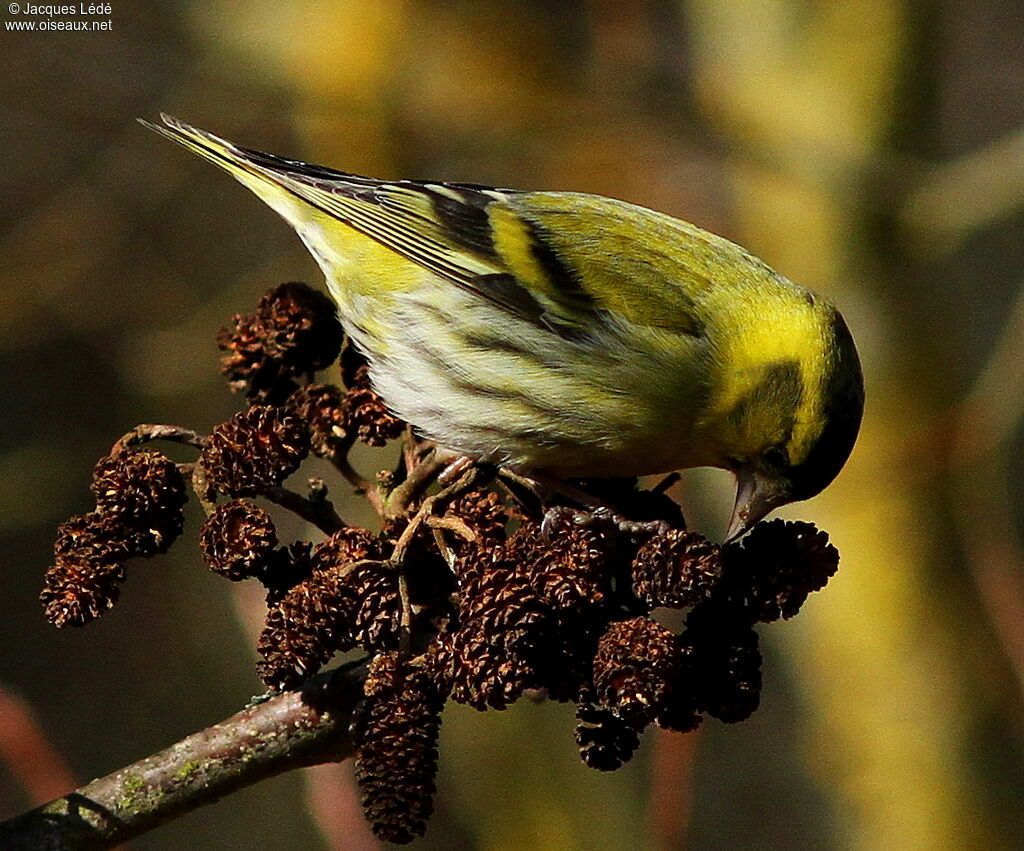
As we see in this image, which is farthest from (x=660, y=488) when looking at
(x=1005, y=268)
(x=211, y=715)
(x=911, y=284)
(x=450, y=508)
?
(x=1005, y=268)

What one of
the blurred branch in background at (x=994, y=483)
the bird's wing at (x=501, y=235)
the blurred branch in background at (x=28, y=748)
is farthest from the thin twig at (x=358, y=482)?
the blurred branch in background at (x=994, y=483)

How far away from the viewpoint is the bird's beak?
224 cm

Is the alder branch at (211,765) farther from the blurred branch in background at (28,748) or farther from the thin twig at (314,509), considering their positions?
the blurred branch in background at (28,748)

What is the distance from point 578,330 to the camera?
2.53 m

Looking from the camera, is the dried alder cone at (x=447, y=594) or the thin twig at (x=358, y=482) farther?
the thin twig at (x=358, y=482)

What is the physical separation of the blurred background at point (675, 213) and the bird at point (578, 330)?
3.45 feet

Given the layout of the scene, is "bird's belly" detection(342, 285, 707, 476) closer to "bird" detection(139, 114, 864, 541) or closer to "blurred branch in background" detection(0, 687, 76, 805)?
"bird" detection(139, 114, 864, 541)

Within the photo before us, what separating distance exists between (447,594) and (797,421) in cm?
86

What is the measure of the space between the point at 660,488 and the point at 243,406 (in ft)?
12.9

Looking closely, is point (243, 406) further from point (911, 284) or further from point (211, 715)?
point (911, 284)

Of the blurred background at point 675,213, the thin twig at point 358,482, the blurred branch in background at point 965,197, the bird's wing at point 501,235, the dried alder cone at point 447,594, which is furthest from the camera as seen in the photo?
the blurred background at point 675,213

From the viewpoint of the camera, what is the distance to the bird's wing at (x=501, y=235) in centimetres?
Result: 251

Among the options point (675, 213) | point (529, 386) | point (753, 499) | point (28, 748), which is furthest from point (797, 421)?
point (675, 213)

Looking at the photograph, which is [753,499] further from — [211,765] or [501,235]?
[211,765]
